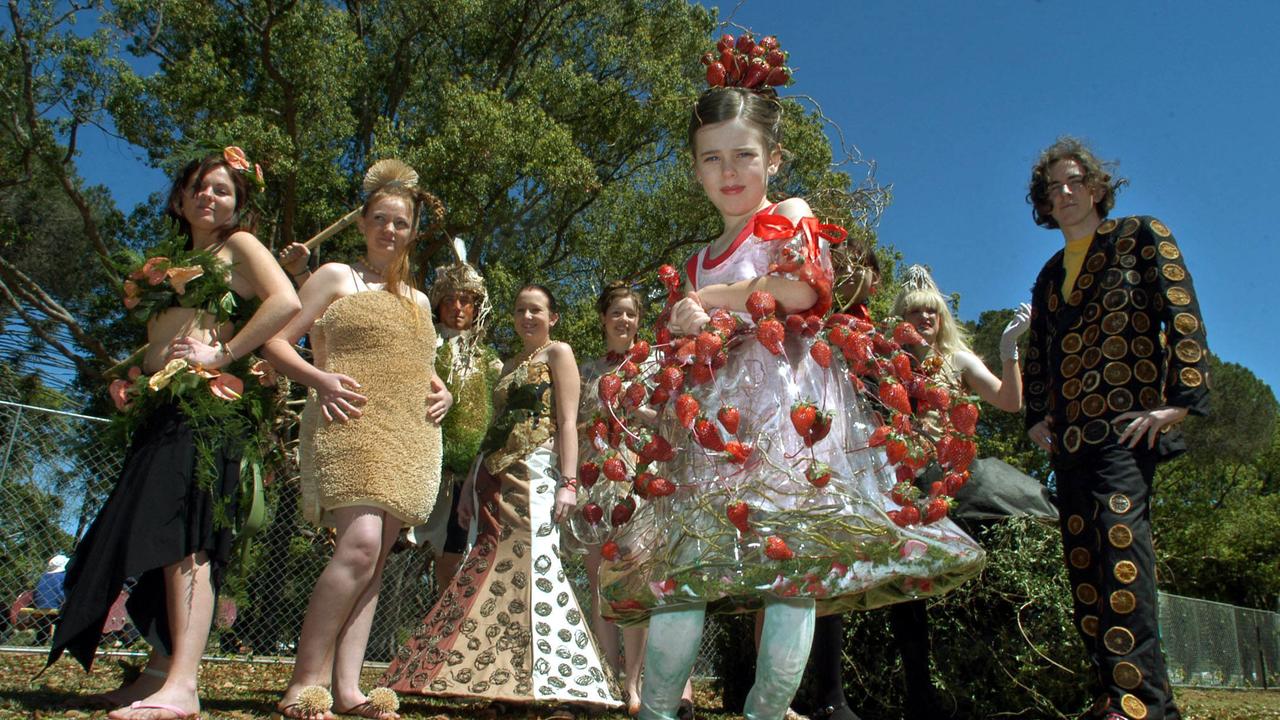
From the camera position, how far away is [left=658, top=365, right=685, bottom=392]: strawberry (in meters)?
2.46

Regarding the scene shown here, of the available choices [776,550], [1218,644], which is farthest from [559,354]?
[1218,644]

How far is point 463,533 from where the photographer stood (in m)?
5.68

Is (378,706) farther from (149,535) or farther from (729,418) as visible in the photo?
(729,418)

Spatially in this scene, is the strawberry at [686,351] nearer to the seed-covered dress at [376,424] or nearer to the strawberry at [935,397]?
the strawberry at [935,397]

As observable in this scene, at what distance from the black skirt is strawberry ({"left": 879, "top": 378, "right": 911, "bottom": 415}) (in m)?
2.05

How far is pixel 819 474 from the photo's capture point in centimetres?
218

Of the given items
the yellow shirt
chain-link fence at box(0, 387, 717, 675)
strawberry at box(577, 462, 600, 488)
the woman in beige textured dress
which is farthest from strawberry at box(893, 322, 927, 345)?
chain-link fence at box(0, 387, 717, 675)

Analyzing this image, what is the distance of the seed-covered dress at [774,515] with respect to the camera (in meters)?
2.19

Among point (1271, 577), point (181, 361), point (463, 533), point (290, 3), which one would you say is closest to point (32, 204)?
point (290, 3)

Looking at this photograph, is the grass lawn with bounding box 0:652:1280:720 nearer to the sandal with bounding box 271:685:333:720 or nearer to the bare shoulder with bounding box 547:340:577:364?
the sandal with bounding box 271:685:333:720

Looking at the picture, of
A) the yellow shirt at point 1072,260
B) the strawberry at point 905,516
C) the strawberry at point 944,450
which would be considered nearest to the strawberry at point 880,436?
the strawberry at point 905,516

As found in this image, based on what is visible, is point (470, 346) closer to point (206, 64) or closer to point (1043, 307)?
point (1043, 307)

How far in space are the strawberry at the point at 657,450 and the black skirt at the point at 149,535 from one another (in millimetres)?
1469

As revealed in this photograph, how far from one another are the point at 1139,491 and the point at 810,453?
1.52 m
